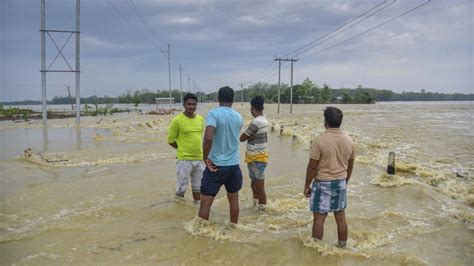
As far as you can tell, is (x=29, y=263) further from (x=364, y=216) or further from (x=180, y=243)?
(x=364, y=216)

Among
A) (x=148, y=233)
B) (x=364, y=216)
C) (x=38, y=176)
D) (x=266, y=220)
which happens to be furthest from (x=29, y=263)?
(x=38, y=176)

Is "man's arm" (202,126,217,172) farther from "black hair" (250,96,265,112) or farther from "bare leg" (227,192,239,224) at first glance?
"black hair" (250,96,265,112)

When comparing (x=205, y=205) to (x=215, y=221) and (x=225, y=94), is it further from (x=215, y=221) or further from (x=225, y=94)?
(x=225, y=94)

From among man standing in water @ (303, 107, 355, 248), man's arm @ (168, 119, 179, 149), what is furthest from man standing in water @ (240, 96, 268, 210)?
man standing in water @ (303, 107, 355, 248)

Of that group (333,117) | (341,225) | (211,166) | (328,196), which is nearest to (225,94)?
(211,166)

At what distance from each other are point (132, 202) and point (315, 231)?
3762 millimetres

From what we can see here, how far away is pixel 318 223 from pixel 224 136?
160cm

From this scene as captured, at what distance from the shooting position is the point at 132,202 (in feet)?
22.6

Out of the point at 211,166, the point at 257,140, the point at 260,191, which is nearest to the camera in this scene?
the point at 211,166

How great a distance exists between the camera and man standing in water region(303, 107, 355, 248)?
424cm

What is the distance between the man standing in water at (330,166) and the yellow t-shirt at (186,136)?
2.11 meters

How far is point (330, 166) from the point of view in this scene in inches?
168

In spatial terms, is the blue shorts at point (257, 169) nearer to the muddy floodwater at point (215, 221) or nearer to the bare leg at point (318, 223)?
the muddy floodwater at point (215, 221)

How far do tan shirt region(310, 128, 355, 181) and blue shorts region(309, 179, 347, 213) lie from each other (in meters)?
0.08
